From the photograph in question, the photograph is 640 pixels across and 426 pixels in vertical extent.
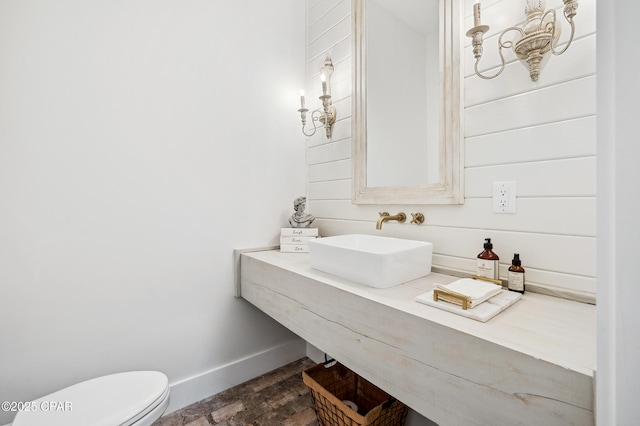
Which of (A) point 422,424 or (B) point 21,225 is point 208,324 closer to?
(B) point 21,225

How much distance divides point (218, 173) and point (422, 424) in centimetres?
171

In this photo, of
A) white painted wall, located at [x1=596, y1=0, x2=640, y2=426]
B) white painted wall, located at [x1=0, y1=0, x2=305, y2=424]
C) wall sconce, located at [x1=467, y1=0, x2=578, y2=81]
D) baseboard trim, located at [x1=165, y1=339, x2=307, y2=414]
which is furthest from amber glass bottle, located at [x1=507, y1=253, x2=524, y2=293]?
baseboard trim, located at [x1=165, y1=339, x2=307, y2=414]

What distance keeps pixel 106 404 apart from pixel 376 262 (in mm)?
1127

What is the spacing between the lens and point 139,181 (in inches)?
59.1

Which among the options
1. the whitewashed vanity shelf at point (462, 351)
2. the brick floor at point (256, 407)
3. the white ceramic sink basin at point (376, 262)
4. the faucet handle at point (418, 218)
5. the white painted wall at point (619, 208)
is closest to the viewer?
the white painted wall at point (619, 208)

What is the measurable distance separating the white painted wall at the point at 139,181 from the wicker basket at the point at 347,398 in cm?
55

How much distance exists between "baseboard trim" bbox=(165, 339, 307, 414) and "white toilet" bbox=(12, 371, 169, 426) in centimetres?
49

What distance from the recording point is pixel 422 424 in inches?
54.3

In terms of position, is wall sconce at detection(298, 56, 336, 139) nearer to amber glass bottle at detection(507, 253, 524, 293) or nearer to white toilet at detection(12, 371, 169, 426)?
amber glass bottle at detection(507, 253, 524, 293)

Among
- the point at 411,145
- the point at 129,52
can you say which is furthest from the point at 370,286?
the point at 129,52

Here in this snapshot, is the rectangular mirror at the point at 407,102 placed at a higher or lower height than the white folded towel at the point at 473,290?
higher

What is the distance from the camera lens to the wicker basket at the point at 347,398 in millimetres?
1250

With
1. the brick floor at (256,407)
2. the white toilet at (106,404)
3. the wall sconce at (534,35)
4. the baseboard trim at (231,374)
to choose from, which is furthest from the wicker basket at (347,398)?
the wall sconce at (534,35)

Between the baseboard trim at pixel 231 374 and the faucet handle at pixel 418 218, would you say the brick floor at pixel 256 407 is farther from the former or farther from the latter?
the faucet handle at pixel 418 218
